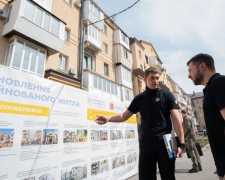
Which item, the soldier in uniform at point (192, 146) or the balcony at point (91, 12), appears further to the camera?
the balcony at point (91, 12)

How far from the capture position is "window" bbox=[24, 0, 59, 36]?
31.0 feet

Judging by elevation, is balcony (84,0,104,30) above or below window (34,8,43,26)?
above

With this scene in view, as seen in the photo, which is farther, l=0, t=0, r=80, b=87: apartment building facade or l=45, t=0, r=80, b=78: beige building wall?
l=45, t=0, r=80, b=78: beige building wall

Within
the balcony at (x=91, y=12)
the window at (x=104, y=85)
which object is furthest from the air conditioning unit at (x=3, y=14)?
the window at (x=104, y=85)

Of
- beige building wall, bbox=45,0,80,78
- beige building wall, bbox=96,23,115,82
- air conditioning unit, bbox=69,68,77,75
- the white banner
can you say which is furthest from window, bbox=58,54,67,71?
the white banner

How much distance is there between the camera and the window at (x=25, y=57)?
341 inches

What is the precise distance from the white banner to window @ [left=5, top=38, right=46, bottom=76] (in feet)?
22.0

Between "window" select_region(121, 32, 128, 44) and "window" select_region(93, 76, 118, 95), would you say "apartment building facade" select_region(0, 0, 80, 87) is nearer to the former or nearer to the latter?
"window" select_region(93, 76, 118, 95)

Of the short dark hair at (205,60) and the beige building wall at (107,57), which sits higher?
the beige building wall at (107,57)

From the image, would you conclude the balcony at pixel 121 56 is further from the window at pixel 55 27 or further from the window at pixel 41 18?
the window at pixel 41 18

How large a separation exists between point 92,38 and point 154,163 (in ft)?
50.1

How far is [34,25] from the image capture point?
9523mm

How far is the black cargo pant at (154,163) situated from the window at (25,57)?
9.13m

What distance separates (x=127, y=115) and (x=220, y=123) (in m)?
1.44
